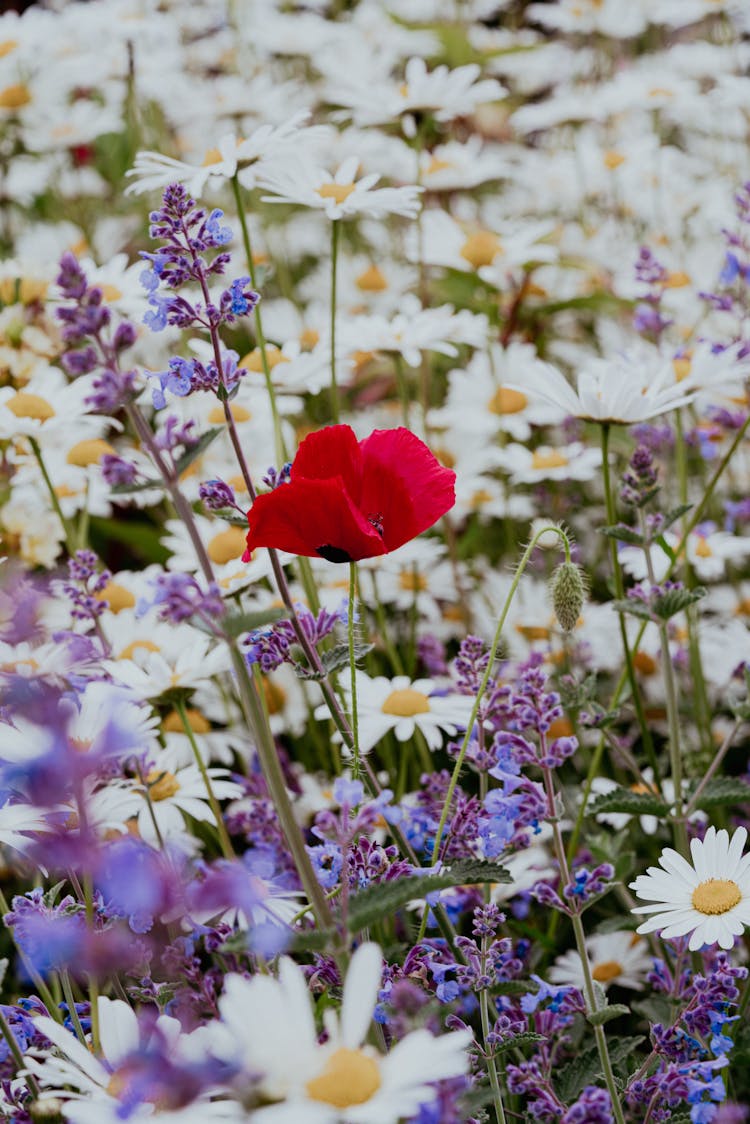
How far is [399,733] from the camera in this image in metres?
1.18

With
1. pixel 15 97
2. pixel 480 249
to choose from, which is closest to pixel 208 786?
pixel 480 249

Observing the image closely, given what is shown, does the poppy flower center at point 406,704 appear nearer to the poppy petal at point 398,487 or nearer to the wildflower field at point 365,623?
the wildflower field at point 365,623

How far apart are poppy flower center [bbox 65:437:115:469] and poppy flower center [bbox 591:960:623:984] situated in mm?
791

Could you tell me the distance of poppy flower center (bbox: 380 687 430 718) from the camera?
1.23m

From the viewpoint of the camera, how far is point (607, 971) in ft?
4.09

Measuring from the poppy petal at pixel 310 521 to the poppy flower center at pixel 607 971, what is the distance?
60 centimetres

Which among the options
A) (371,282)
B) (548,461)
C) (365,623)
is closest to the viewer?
(365,623)

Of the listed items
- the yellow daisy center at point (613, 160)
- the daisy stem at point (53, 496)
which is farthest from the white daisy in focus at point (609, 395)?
the yellow daisy center at point (613, 160)

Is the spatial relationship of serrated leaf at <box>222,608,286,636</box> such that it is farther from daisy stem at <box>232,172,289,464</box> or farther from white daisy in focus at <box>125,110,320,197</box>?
white daisy in focus at <box>125,110,320,197</box>

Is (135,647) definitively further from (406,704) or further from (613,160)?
(613,160)

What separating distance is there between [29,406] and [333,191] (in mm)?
387

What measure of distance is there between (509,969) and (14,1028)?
0.36 meters

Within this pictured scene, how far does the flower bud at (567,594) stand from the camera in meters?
0.97

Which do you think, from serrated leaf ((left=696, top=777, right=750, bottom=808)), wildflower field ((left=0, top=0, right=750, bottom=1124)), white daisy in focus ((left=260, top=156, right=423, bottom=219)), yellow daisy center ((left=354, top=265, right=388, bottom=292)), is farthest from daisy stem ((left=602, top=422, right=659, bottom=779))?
yellow daisy center ((left=354, top=265, right=388, bottom=292))
